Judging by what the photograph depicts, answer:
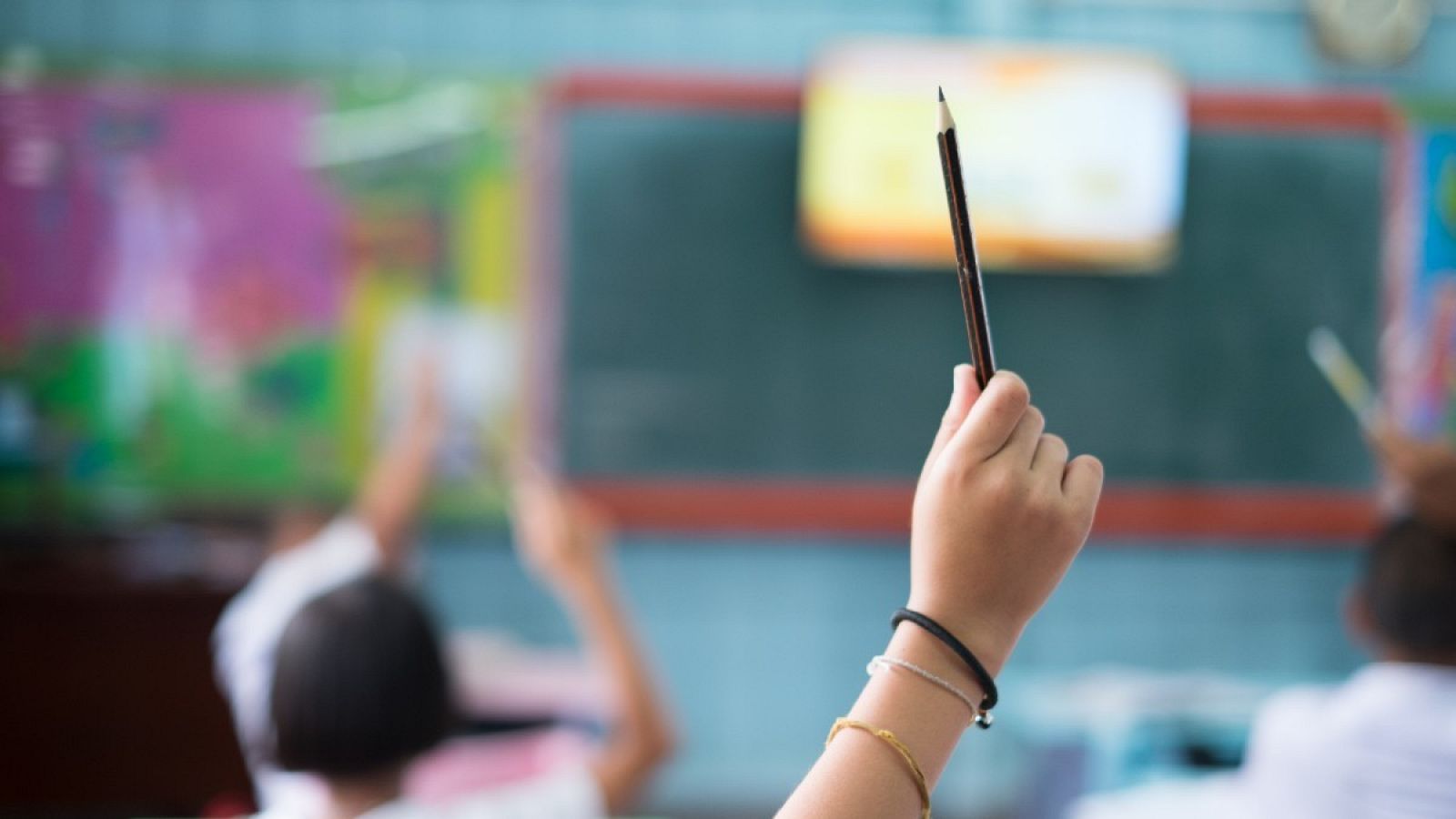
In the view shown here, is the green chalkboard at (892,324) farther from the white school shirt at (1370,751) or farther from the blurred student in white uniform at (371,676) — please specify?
the white school shirt at (1370,751)

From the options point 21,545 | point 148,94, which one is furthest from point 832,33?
point 21,545

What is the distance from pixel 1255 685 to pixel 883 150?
1629mm

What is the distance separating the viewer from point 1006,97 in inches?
127

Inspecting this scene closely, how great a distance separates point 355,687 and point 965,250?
0.86 meters

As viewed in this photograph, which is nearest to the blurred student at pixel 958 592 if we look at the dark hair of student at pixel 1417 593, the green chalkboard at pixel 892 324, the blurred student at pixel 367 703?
the blurred student at pixel 367 703

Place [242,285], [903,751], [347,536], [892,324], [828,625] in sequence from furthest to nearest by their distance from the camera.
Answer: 1. [828,625]
2. [892,324]
3. [242,285]
4. [347,536]
5. [903,751]

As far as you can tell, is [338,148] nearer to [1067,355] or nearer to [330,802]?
[1067,355]

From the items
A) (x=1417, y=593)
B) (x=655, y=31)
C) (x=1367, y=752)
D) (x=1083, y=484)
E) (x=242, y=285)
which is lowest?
(x=1083, y=484)

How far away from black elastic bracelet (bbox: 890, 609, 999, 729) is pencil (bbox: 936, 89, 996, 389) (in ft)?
0.35

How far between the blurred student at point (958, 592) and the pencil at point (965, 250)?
18 mm

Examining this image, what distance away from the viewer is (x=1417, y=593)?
1.64m

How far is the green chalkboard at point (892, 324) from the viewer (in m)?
3.26

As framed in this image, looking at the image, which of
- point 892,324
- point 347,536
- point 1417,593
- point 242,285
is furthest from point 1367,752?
point 242,285

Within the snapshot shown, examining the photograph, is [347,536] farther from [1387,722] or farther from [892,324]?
[1387,722]
